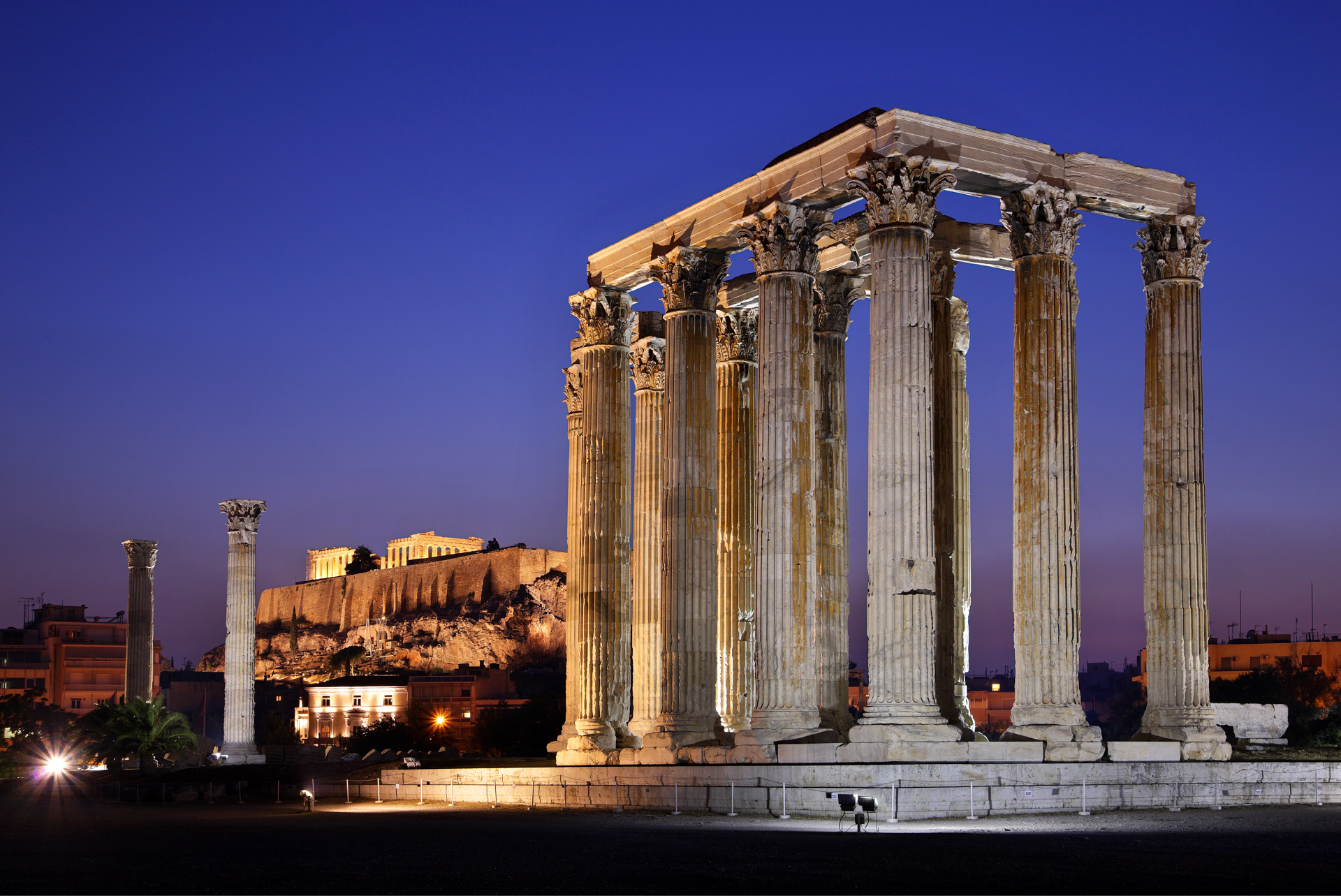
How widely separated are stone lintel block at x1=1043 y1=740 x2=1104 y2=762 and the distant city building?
149 m

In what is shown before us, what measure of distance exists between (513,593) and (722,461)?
13329cm

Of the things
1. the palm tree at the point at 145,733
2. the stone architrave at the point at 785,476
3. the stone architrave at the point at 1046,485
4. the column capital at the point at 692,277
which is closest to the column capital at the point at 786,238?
the stone architrave at the point at 785,476

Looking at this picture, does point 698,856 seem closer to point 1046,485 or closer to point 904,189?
point 1046,485

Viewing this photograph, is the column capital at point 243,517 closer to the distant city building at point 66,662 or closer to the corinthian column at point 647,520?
the corinthian column at point 647,520

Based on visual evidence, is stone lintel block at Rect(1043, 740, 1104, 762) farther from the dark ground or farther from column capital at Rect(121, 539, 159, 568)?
column capital at Rect(121, 539, 159, 568)

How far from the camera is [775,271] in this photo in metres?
37.1

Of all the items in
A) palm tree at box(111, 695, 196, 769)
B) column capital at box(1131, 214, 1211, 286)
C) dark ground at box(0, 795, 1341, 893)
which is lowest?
palm tree at box(111, 695, 196, 769)

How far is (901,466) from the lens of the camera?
3195 centimetres

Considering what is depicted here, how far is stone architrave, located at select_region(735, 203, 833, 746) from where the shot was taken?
35281 mm

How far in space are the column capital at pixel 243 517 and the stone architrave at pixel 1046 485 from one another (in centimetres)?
4976

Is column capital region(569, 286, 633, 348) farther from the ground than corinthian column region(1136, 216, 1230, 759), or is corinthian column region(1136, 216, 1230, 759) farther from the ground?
column capital region(569, 286, 633, 348)

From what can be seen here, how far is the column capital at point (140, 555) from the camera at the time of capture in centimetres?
8094

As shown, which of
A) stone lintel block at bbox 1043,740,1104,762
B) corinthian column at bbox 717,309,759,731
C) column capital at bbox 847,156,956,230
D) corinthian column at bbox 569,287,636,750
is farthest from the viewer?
corinthian column at bbox 569,287,636,750

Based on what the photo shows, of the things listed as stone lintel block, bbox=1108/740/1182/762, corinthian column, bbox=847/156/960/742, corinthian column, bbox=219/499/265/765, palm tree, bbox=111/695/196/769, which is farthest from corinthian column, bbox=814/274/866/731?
palm tree, bbox=111/695/196/769
